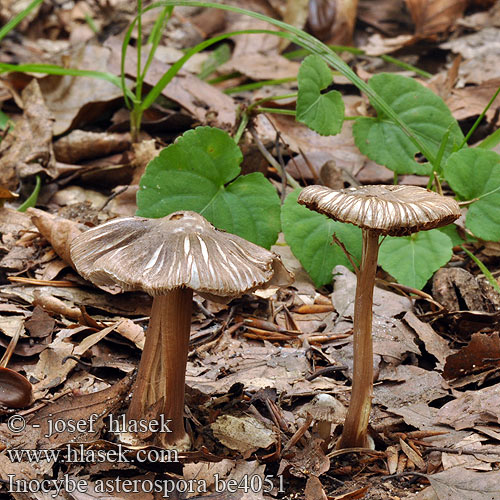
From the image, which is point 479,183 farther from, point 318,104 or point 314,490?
point 314,490

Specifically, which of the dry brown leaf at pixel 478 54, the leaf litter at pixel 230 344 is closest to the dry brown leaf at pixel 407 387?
the leaf litter at pixel 230 344

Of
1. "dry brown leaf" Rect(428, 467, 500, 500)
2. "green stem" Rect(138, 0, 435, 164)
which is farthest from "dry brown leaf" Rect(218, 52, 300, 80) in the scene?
"dry brown leaf" Rect(428, 467, 500, 500)

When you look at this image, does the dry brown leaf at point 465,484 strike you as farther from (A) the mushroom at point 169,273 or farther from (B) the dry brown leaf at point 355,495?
(A) the mushroom at point 169,273

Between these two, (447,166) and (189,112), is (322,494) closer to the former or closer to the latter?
(447,166)

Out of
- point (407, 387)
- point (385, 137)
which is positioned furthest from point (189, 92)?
point (407, 387)

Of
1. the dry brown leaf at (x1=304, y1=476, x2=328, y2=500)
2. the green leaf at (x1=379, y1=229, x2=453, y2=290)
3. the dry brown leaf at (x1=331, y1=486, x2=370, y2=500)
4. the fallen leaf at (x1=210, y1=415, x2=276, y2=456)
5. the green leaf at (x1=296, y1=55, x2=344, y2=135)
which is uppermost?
the green leaf at (x1=296, y1=55, x2=344, y2=135)

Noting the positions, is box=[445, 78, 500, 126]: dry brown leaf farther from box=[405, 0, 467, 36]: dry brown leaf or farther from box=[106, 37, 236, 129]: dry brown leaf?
box=[106, 37, 236, 129]: dry brown leaf
